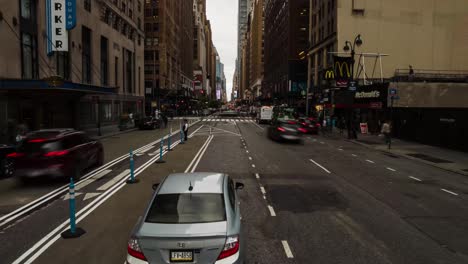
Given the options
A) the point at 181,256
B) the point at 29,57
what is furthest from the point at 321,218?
the point at 29,57

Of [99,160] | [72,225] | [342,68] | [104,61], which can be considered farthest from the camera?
[104,61]

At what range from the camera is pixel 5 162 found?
1369 cm

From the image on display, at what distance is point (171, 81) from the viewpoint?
97.9 m

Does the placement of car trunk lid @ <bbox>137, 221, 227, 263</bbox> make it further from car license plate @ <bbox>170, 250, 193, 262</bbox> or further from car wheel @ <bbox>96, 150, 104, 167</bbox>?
car wheel @ <bbox>96, 150, 104, 167</bbox>

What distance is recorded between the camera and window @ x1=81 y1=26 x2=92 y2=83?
39906 millimetres

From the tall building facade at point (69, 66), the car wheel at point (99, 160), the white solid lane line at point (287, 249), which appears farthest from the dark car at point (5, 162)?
the white solid lane line at point (287, 249)

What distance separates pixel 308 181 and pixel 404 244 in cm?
625

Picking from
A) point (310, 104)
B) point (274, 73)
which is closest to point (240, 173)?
point (310, 104)

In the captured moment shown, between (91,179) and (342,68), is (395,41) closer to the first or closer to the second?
(342,68)

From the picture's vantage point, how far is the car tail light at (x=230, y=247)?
4914mm

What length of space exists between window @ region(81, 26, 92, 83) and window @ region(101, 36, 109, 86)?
438 cm

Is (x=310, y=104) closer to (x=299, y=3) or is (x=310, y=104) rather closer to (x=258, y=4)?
(x=299, y=3)

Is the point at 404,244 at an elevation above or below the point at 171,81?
below

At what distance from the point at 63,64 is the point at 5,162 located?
79.7ft
